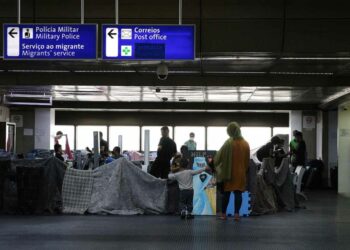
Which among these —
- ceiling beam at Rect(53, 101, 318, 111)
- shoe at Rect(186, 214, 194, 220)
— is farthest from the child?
ceiling beam at Rect(53, 101, 318, 111)

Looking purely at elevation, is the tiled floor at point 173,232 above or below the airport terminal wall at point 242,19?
below

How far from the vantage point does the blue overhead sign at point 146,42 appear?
1125 centimetres

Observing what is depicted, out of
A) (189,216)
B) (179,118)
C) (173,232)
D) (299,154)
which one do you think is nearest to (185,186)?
(189,216)

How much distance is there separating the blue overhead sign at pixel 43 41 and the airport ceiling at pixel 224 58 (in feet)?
2.72

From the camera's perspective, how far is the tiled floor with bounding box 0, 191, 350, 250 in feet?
25.6

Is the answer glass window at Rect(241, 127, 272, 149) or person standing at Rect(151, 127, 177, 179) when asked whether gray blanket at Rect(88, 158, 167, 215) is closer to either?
person standing at Rect(151, 127, 177, 179)

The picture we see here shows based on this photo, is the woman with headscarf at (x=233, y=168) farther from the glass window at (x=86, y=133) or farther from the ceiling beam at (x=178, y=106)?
the glass window at (x=86, y=133)

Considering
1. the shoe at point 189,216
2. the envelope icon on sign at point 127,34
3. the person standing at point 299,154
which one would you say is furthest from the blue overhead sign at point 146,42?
the person standing at point 299,154

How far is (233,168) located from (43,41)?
445 centimetres

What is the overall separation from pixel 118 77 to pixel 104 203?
5.78 meters

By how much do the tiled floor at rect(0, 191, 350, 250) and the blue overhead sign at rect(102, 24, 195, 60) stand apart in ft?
10.0

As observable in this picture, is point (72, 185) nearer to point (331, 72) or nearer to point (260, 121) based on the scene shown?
point (331, 72)

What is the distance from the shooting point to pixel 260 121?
86.3 feet

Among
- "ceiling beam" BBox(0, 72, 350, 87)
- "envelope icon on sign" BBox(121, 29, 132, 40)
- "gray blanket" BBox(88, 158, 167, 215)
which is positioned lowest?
Answer: "gray blanket" BBox(88, 158, 167, 215)
